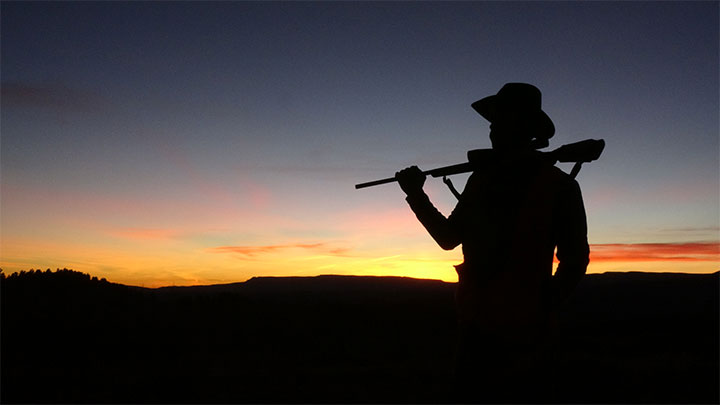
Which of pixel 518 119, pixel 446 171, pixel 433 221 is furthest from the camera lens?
pixel 446 171

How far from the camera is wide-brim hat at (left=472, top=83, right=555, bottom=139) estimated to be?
330 centimetres

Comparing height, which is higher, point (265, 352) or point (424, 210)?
point (424, 210)

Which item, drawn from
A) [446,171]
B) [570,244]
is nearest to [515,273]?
[570,244]

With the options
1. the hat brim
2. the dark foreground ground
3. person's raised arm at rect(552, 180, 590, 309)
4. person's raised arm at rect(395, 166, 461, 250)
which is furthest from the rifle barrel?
the dark foreground ground

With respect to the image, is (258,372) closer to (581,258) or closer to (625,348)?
(581,258)

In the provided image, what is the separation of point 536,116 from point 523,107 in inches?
4.2

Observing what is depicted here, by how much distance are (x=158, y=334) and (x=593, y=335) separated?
1279cm

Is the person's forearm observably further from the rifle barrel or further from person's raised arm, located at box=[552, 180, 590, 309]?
person's raised arm, located at box=[552, 180, 590, 309]

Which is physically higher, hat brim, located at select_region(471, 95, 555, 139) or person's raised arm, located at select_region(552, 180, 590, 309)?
hat brim, located at select_region(471, 95, 555, 139)

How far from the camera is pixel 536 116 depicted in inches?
131

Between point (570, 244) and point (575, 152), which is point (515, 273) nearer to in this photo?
point (570, 244)

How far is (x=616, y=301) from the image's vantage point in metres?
27.5

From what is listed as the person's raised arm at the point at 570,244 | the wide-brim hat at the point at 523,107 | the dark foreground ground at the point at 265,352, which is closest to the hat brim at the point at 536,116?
the wide-brim hat at the point at 523,107

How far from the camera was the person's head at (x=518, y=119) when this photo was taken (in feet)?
10.7
